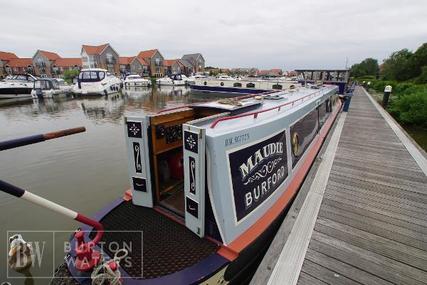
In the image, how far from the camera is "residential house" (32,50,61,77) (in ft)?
194

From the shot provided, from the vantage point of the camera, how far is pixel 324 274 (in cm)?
266

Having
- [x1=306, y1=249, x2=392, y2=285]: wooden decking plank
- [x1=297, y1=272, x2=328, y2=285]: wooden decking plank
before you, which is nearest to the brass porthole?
[x1=306, y1=249, x2=392, y2=285]: wooden decking plank

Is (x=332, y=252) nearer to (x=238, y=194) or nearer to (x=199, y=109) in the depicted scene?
(x=238, y=194)

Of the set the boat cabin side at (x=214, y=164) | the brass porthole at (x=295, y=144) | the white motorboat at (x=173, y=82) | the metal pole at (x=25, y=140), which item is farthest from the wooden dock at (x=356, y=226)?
the white motorboat at (x=173, y=82)

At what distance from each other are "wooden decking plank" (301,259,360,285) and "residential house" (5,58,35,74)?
3004 inches

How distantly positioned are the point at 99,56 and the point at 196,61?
3402 cm

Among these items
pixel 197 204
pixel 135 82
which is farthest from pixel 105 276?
pixel 135 82

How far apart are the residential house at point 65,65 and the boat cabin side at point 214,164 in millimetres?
71786

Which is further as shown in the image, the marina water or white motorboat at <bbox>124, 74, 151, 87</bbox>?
white motorboat at <bbox>124, 74, 151, 87</bbox>

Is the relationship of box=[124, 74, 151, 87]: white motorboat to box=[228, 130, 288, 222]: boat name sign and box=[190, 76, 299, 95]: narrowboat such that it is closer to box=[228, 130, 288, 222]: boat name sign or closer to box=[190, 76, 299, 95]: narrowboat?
box=[190, 76, 299, 95]: narrowboat

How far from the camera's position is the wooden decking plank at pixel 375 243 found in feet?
9.35

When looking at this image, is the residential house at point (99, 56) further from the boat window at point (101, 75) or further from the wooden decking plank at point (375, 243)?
the wooden decking plank at point (375, 243)

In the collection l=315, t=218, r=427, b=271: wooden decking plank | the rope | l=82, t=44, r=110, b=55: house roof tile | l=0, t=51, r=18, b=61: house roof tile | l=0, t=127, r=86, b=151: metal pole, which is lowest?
l=315, t=218, r=427, b=271: wooden decking plank

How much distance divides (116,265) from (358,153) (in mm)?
6691
